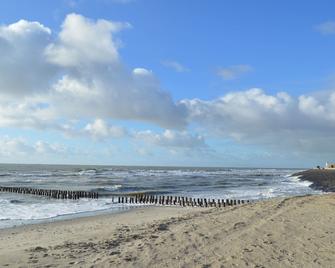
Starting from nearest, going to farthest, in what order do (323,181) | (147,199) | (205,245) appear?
(205,245) → (147,199) → (323,181)

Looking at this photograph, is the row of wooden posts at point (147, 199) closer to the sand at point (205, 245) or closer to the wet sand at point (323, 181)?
the sand at point (205, 245)

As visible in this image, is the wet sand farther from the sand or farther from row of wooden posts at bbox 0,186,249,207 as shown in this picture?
the sand

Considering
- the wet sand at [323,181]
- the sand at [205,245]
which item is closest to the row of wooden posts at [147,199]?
the sand at [205,245]

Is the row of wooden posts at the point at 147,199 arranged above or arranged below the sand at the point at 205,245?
below

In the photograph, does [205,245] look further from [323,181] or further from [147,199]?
[323,181]

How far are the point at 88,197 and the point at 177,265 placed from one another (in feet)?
107

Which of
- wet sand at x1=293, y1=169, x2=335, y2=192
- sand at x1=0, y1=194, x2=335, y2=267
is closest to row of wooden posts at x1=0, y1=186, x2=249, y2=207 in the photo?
sand at x1=0, y1=194, x2=335, y2=267

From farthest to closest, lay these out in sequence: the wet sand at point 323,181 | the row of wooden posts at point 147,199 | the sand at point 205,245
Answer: the wet sand at point 323,181 < the row of wooden posts at point 147,199 < the sand at point 205,245

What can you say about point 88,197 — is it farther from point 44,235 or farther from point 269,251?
point 269,251

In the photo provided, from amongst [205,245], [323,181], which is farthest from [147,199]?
[323,181]

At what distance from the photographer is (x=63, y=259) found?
34.3 ft

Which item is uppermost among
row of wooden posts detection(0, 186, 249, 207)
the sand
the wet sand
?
the wet sand

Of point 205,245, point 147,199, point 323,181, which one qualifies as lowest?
point 147,199

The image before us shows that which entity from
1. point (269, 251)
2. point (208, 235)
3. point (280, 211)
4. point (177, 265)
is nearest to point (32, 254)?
point (177, 265)
